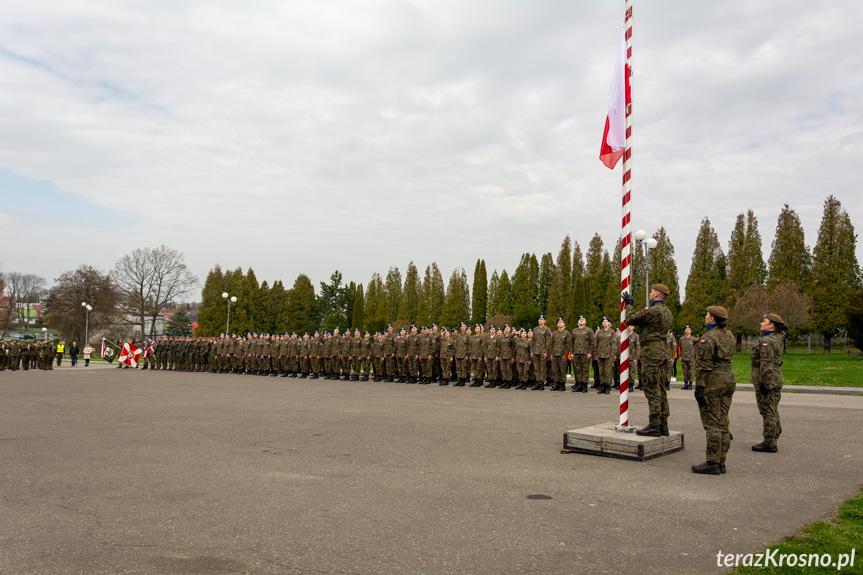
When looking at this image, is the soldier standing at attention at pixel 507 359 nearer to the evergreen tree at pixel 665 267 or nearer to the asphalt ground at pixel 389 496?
the asphalt ground at pixel 389 496

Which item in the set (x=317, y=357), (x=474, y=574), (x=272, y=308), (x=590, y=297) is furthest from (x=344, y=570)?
(x=272, y=308)

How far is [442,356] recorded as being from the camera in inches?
842

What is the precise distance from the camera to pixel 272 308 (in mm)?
76500

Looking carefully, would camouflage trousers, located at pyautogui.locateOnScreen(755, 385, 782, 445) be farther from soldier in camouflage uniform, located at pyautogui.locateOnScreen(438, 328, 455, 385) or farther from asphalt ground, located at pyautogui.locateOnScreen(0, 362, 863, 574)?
soldier in camouflage uniform, located at pyautogui.locateOnScreen(438, 328, 455, 385)

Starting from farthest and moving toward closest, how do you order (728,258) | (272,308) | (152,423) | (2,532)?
(272,308) → (728,258) → (152,423) → (2,532)

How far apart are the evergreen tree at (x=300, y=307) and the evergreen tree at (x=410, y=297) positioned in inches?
462

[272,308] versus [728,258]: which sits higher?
[728,258]

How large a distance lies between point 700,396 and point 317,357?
68.1 ft

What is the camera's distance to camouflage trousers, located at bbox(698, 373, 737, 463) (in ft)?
22.5

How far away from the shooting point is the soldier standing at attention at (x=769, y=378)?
26.9 ft

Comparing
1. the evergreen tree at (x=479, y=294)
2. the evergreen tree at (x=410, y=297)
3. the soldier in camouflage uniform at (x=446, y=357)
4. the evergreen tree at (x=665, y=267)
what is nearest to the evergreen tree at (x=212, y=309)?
the evergreen tree at (x=410, y=297)

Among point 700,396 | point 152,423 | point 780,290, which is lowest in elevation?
point 152,423

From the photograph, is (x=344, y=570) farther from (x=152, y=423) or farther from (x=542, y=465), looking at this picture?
(x=152, y=423)

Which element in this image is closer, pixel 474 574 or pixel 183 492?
pixel 474 574
